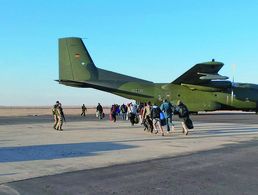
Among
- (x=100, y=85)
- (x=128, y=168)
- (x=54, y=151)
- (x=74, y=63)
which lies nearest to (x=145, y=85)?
(x=100, y=85)

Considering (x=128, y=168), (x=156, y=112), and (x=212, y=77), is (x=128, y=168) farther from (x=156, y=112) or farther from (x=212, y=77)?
(x=212, y=77)

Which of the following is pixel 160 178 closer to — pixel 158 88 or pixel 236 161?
pixel 236 161

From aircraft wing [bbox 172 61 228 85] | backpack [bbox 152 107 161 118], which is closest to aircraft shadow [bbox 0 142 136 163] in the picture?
backpack [bbox 152 107 161 118]

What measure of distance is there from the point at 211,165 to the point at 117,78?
29.0 meters

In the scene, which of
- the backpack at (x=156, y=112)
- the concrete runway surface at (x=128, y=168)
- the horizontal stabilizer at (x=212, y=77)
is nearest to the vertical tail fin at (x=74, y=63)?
the horizontal stabilizer at (x=212, y=77)

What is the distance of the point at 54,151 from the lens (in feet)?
43.3

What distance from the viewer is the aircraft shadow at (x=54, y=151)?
11.8 metres

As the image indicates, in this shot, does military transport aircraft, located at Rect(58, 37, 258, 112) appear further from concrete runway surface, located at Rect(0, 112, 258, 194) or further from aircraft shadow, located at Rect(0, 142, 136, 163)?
aircraft shadow, located at Rect(0, 142, 136, 163)

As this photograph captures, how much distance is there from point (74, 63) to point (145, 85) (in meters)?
6.90

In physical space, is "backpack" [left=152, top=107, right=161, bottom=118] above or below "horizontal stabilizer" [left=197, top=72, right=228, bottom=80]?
below

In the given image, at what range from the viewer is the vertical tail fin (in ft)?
126

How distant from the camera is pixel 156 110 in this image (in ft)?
65.9

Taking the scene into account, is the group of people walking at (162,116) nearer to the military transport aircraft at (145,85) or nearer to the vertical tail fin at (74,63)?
the military transport aircraft at (145,85)

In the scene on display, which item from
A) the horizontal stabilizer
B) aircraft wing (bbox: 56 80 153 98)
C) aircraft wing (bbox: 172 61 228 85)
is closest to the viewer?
aircraft wing (bbox: 172 61 228 85)
